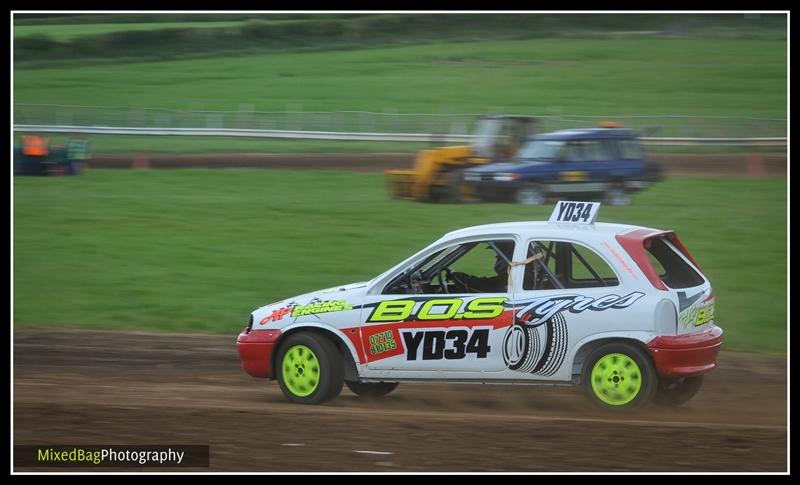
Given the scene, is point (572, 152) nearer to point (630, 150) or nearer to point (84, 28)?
point (630, 150)

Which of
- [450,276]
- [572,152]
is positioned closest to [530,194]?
[572,152]

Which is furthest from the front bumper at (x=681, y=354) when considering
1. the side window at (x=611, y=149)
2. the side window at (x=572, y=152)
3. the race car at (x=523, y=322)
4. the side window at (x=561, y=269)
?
the side window at (x=611, y=149)

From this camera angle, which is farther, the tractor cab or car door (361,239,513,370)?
the tractor cab

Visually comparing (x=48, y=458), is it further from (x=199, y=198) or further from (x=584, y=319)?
(x=199, y=198)

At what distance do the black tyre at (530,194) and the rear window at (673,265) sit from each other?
1112 centimetres

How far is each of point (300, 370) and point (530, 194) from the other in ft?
38.3

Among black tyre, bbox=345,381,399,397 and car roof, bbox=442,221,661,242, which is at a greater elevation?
car roof, bbox=442,221,661,242

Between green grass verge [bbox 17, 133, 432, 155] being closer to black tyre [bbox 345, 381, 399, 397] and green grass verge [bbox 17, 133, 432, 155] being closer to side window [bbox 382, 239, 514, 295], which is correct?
black tyre [bbox 345, 381, 399, 397]

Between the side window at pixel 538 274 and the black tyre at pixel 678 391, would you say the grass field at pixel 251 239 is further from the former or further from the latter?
the side window at pixel 538 274

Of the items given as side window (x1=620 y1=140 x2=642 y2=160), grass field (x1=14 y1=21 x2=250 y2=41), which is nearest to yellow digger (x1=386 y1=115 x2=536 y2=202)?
side window (x1=620 y1=140 x2=642 y2=160)

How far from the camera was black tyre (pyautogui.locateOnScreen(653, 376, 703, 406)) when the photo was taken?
31.5ft

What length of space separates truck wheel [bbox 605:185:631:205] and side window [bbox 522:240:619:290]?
36.9 ft

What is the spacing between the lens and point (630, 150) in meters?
21.5

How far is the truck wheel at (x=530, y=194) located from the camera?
20.6 m
